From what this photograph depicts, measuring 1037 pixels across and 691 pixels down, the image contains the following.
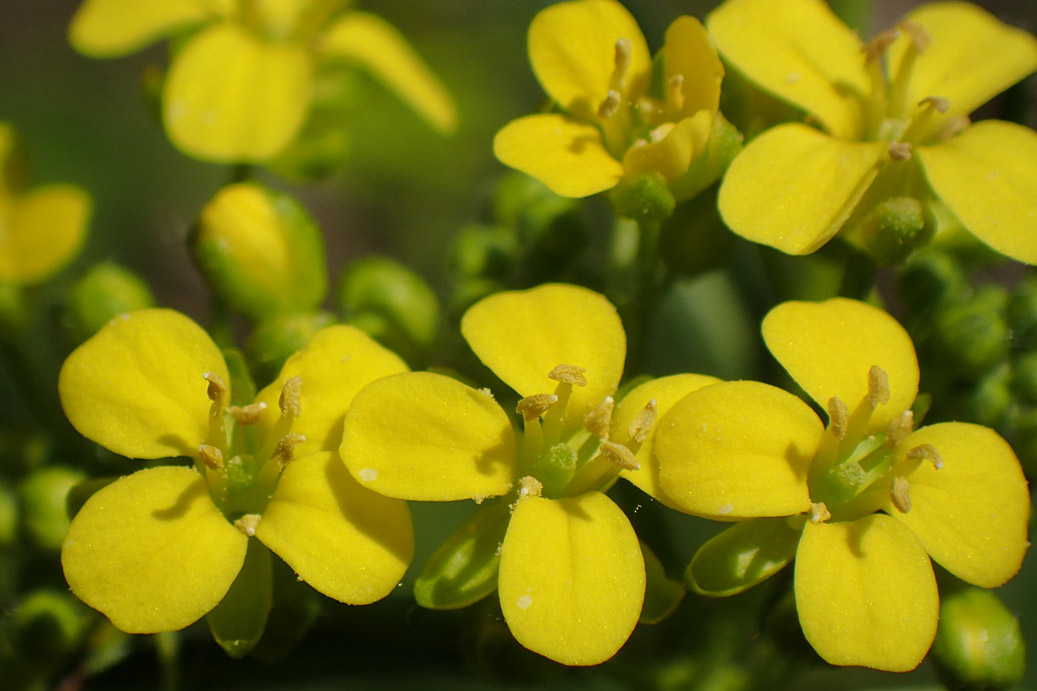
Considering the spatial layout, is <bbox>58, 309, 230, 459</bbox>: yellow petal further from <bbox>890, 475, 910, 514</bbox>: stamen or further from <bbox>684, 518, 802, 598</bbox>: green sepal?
<bbox>890, 475, 910, 514</bbox>: stamen

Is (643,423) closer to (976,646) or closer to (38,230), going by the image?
(976,646)

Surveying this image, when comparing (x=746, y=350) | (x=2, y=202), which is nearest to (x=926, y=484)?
(x=746, y=350)

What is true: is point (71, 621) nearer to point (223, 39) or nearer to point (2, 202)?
point (2, 202)

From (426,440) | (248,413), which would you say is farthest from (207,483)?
(426,440)

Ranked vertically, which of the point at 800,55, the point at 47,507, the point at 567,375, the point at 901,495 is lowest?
the point at 47,507

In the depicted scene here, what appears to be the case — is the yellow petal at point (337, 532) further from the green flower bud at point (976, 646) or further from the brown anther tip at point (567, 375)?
the green flower bud at point (976, 646)

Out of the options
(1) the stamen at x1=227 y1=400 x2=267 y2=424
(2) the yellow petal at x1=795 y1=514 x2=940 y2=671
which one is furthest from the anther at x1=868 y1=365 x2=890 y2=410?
(1) the stamen at x1=227 y1=400 x2=267 y2=424

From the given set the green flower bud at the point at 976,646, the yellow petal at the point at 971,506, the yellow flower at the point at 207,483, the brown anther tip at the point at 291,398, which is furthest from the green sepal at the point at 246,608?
the green flower bud at the point at 976,646
